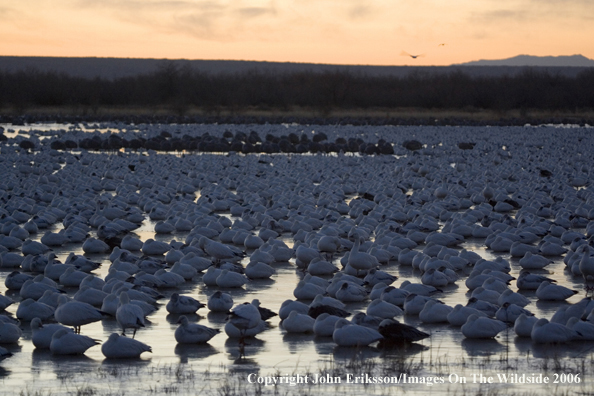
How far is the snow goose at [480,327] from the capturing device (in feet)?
29.9

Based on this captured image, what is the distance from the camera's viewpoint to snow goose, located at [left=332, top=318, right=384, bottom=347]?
8.68 metres

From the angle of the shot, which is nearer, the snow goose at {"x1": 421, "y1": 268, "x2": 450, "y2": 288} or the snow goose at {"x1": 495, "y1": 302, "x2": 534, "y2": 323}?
the snow goose at {"x1": 495, "y1": 302, "x2": 534, "y2": 323}

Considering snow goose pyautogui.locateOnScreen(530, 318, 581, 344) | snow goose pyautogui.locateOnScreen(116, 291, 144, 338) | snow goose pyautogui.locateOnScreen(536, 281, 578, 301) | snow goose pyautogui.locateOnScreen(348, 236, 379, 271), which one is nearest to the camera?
snow goose pyautogui.locateOnScreen(530, 318, 581, 344)

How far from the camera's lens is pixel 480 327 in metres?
9.09

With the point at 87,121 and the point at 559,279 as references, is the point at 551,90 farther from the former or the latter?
the point at 559,279

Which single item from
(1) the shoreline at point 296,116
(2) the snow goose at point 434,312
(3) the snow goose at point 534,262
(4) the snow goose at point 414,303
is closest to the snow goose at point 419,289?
(4) the snow goose at point 414,303

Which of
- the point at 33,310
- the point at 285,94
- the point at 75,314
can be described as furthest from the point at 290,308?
the point at 285,94

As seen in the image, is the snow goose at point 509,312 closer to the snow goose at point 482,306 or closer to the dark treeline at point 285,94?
the snow goose at point 482,306

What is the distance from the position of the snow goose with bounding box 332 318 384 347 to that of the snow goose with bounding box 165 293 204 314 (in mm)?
2253

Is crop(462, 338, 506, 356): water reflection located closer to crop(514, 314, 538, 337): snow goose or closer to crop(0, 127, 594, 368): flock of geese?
crop(0, 127, 594, 368): flock of geese

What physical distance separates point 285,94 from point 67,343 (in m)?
63.9

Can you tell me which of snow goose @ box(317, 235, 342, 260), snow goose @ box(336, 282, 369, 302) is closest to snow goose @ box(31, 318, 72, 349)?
snow goose @ box(336, 282, 369, 302)

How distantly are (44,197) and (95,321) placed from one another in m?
11.5

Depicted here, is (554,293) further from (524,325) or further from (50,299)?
(50,299)
